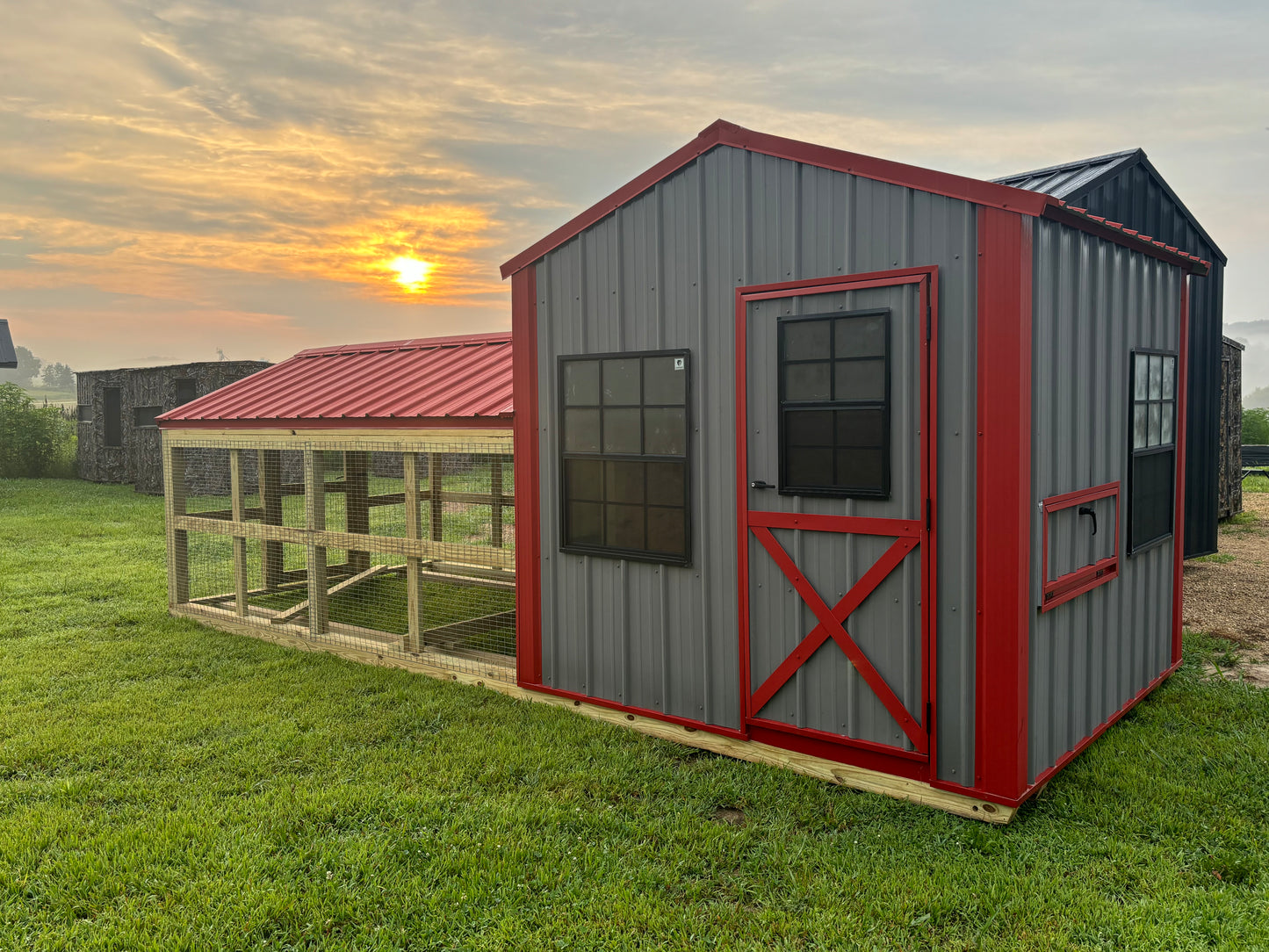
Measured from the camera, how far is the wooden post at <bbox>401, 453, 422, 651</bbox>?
21.3ft

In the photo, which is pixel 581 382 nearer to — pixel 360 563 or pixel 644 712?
pixel 644 712

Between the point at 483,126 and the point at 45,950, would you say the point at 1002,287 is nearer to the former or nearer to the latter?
the point at 45,950

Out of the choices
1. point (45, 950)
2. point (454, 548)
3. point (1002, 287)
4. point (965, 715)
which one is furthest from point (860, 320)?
point (45, 950)

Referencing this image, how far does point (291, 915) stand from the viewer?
11.0ft

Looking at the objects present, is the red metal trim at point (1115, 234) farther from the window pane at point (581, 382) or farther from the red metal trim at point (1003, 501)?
the window pane at point (581, 382)

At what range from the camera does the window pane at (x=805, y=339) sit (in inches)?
172

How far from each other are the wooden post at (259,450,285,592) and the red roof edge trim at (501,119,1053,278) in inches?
170

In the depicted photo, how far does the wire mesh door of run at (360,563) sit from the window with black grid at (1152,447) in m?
3.94

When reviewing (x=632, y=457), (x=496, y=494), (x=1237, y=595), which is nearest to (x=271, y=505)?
(x=496, y=494)

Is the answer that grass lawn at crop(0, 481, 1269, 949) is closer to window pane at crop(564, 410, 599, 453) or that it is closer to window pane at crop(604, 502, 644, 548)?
window pane at crop(604, 502, 644, 548)

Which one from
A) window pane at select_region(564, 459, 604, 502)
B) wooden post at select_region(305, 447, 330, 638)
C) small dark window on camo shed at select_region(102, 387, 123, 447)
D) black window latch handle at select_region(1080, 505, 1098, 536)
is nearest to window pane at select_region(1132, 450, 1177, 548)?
black window latch handle at select_region(1080, 505, 1098, 536)

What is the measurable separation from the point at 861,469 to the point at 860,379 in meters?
0.43

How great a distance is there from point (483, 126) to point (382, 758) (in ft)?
28.7

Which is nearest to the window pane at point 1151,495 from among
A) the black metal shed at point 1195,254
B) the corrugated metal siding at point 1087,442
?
the corrugated metal siding at point 1087,442
